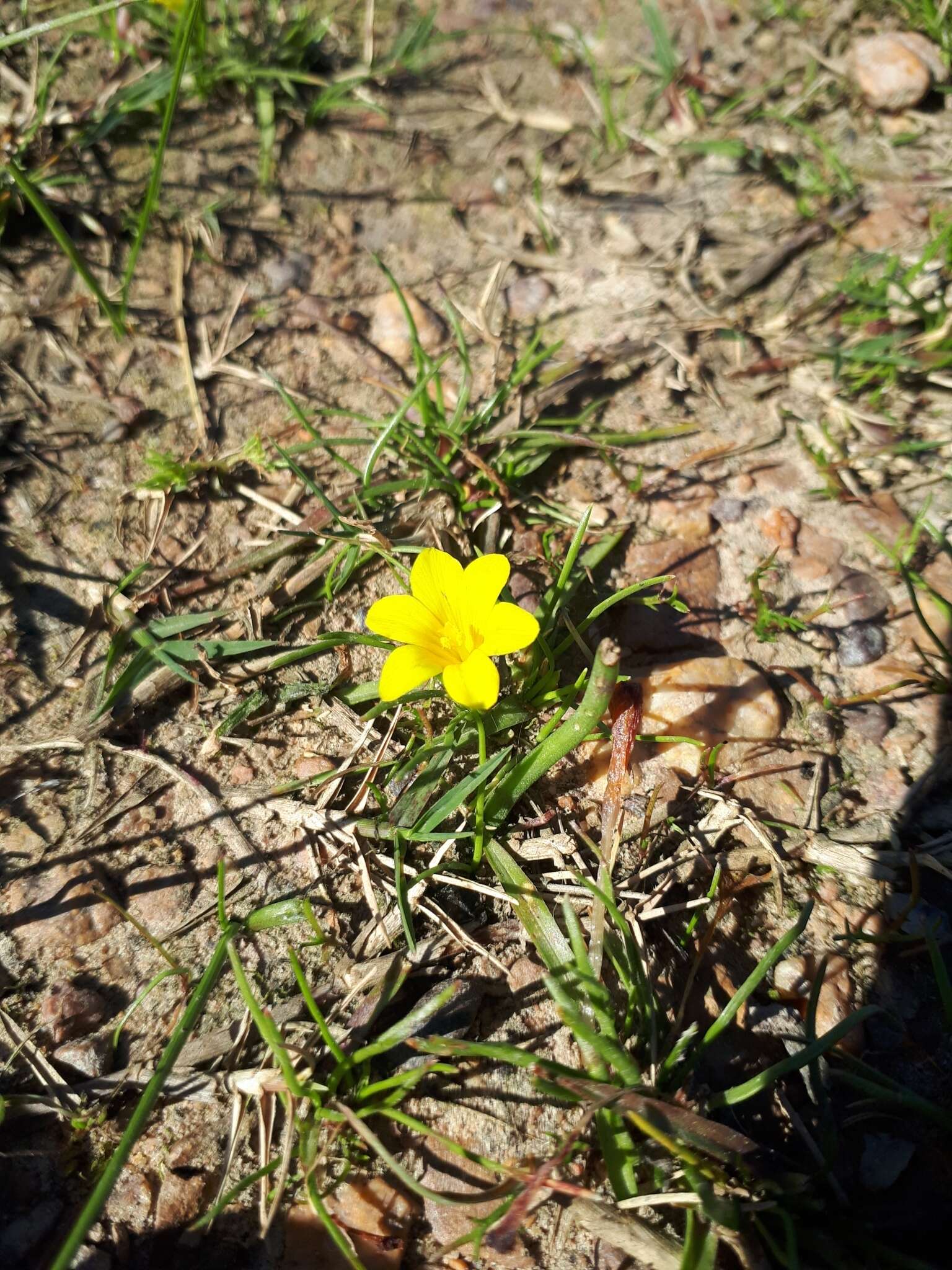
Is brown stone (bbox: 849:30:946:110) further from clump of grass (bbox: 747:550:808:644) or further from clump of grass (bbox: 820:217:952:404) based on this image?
clump of grass (bbox: 747:550:808:644)

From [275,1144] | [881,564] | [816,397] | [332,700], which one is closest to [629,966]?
[275,1144]

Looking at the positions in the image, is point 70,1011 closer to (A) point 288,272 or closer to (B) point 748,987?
(B) point 748,987

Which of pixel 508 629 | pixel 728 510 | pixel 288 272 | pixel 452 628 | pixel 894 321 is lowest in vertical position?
pixel 728 510

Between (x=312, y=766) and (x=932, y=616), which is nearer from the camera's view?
(x=312, y=766)

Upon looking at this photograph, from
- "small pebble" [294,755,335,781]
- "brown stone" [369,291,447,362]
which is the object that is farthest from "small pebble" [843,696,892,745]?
"brown stone" [369,291,447,362]

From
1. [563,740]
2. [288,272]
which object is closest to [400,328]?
[288,272]
